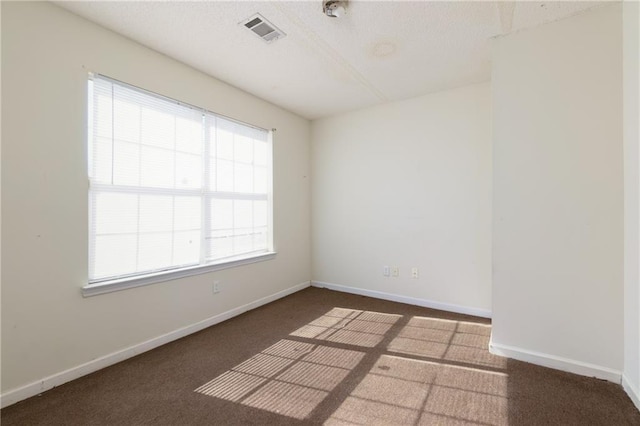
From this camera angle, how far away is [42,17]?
1909mm

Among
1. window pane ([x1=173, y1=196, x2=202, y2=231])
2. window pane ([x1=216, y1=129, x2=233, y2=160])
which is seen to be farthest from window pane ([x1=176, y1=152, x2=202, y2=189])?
window pane ([x1=216, y1=129, x2=233, y2=160])

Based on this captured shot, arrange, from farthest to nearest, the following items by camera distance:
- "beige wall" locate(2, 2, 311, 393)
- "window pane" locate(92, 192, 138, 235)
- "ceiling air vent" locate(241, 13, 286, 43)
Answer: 1. "window pane" locate(92, 192, 138, 235)
2. "ceiling air vent" locate(241, 13, 286, 43)
3. "beige wall" locate(2, 2, 311, 393)

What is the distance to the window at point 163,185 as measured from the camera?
2.24 meters

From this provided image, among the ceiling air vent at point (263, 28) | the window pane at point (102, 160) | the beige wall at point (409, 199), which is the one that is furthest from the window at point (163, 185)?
the beige wall at point (409, 199)

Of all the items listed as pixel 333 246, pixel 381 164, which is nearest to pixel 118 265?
pixel 333 246

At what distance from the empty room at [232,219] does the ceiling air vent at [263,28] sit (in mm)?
18

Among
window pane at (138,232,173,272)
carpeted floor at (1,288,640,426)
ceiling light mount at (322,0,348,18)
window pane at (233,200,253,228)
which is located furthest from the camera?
window pane at (233,200,253,228)

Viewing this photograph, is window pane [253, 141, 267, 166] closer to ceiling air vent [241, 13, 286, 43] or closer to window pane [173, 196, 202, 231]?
window pane [173, 196, 202, 231]

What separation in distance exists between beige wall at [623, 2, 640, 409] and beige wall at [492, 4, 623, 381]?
6cm

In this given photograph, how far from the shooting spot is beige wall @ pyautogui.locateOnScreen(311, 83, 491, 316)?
318 cm

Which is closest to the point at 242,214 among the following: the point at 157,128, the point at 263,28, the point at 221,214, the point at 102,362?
the point at 221,214

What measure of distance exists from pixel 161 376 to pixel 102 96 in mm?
2144

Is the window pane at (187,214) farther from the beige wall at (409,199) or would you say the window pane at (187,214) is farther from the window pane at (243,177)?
the beige wall at (409,199)

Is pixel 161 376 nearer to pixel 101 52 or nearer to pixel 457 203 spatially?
pixel 101 52
